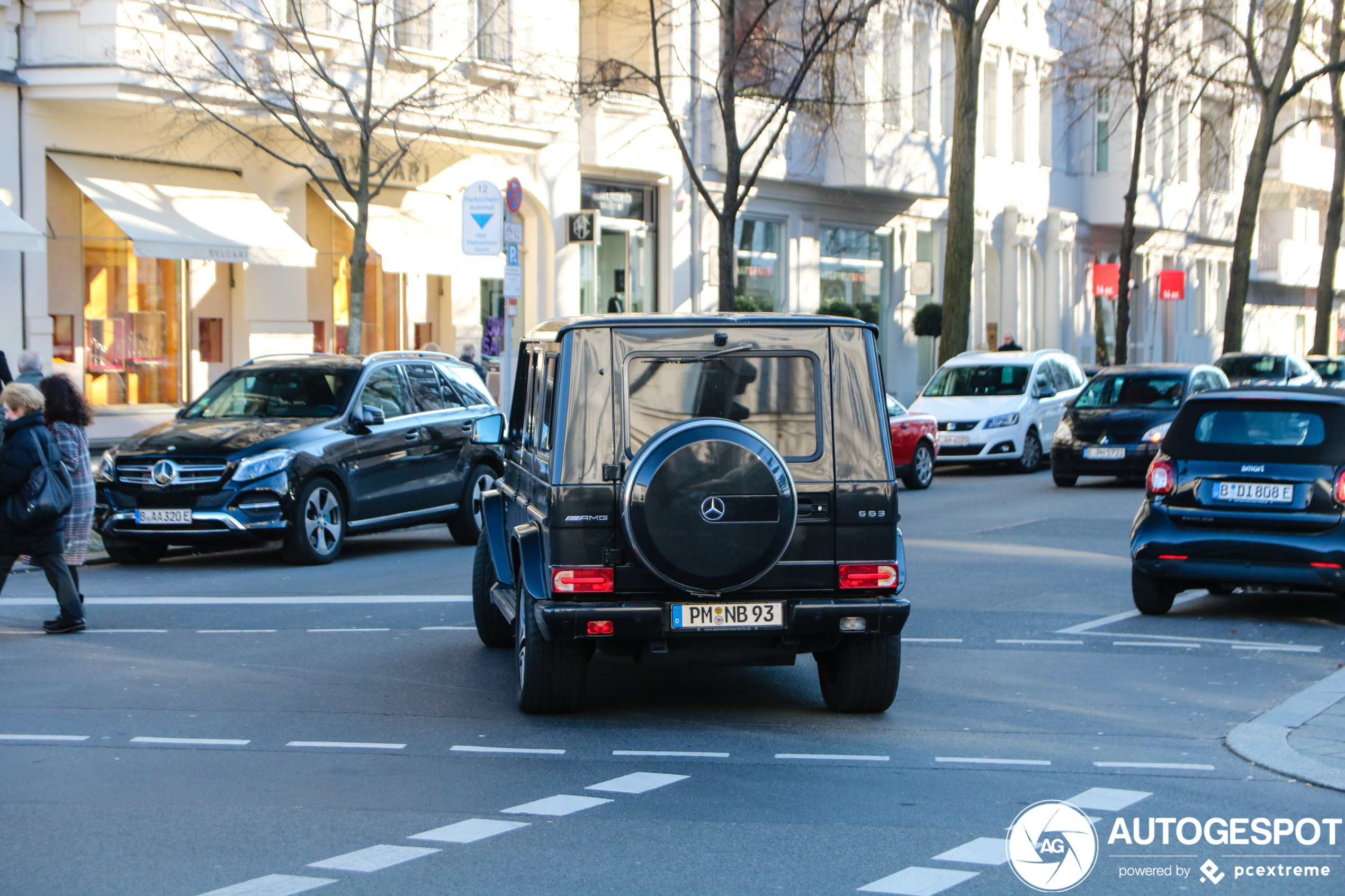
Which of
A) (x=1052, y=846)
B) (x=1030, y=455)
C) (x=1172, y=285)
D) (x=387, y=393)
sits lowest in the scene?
(x=1030, y=455)

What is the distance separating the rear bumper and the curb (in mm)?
1619

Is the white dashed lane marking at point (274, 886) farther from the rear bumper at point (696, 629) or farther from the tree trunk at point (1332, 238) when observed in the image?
the tree trunk at point (1332, 238)

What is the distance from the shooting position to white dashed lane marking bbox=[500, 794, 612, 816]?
6359 millimetres

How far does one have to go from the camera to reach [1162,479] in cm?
1165

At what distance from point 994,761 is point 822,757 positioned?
737 millimetres

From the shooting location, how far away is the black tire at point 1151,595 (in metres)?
11.7

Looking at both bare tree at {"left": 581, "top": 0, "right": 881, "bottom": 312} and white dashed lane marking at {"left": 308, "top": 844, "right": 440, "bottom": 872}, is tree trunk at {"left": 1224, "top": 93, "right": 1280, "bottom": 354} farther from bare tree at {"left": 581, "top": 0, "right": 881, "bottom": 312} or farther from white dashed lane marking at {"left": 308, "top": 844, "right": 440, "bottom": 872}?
white dashed lane marking at {"left": 308, "top": 844, "right": 440, "bottom": 872}

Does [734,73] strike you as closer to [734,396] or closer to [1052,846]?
[734,396]

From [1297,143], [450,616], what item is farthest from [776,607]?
[1297,143]

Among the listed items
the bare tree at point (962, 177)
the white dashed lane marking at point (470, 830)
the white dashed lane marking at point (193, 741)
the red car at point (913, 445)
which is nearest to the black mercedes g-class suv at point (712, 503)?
the white dashed lane marking at point (193, 741)

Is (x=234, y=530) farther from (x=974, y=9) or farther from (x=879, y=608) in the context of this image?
(x=974, y=9)

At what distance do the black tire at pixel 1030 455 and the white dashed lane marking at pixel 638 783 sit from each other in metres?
19.8

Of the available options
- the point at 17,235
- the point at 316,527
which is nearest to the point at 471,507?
the point at 316,527

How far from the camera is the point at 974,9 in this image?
29.6 metres
